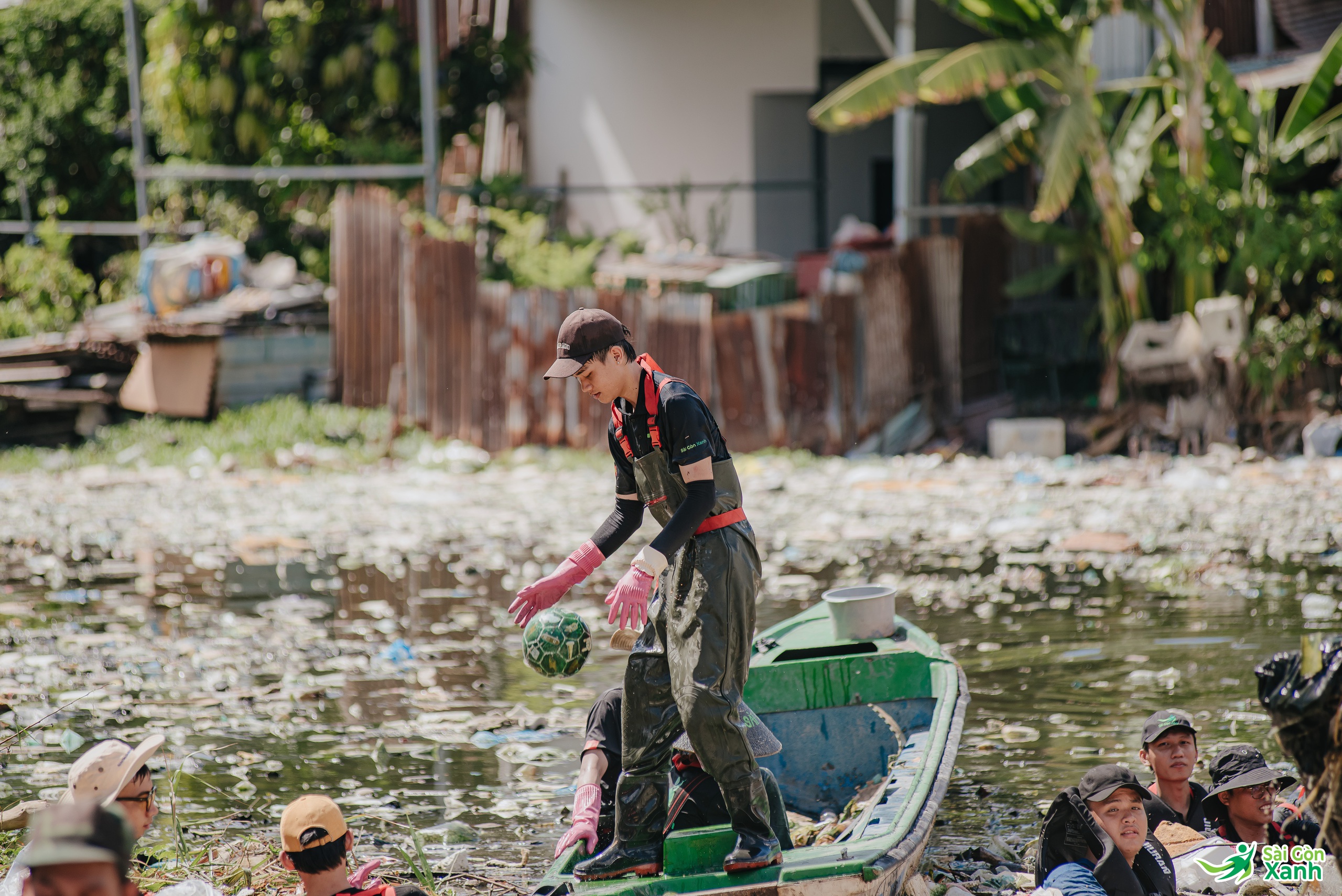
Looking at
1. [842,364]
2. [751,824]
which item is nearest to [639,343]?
[842,364]

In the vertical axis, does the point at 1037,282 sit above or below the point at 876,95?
below

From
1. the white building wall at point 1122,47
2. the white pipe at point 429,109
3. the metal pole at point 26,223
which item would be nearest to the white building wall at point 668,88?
the white pipe at point 429,109

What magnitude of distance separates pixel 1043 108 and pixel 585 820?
11.2 meters

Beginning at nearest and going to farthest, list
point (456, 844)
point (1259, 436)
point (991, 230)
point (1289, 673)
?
point (1289, 673), point (456, 844), point (1259, 436), point (991, 230)

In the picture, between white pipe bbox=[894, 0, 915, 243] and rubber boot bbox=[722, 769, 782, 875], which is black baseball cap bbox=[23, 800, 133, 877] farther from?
white pipe bbox=[894, 0, 915, 243]

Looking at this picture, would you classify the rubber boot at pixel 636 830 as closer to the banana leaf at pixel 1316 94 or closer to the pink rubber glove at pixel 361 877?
the pink rubber glove at pixel 361 877

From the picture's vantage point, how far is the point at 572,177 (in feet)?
59.7

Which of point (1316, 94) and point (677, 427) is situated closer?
point (677, 427)

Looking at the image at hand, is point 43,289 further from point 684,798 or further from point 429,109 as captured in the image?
point 684,798

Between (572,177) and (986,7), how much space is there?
699cm

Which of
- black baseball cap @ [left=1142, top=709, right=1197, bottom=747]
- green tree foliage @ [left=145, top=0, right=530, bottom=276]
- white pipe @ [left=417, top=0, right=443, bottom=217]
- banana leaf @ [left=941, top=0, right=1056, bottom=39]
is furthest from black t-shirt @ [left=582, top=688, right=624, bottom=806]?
green tree foliage @ [left=145, top=0, right=530, bottom=276]

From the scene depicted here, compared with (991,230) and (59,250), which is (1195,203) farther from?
(59,250)

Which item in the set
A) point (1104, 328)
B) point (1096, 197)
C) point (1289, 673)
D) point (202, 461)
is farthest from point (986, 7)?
point (1289, 673)

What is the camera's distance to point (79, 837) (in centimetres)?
235
